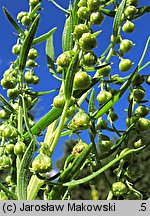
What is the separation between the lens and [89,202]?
1176 millimetres

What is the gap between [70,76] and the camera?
113cm

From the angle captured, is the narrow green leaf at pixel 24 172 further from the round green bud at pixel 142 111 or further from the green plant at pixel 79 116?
the round green bud at pixel 142 111

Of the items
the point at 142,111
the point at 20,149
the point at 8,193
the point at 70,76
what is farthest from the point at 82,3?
the point at 8,193

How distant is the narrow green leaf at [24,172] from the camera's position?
46.8 inches

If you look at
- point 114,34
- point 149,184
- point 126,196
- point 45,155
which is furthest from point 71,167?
point 149,184

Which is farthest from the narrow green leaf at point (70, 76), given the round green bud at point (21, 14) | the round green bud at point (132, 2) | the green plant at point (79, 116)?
the round green bud at point (21, 14)

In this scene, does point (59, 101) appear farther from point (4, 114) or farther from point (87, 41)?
point (4, 114)

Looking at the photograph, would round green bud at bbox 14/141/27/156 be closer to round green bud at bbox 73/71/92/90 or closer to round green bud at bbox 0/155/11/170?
round green bud at bbox 0/155/11/170

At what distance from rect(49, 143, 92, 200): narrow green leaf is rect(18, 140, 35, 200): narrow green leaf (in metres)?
0.08

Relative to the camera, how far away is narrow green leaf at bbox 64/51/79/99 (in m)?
1.11

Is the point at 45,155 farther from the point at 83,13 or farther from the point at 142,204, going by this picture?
the point at 83,13

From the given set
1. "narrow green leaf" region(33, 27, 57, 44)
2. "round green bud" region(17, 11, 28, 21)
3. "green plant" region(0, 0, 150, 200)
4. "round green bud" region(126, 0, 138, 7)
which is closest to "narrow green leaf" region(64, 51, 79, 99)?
"green plant" region(0, 0, 150, 200)

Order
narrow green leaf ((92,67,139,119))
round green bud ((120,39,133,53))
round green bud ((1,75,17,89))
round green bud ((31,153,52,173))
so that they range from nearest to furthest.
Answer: round green bud ((31,153,52,173)) < narrow green leaf ((92,67,139,119)) < round green bud ((120,39,133,53)) < round green bud ((1,75,17,89))

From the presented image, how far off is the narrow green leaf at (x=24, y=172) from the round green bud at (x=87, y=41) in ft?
1.03
